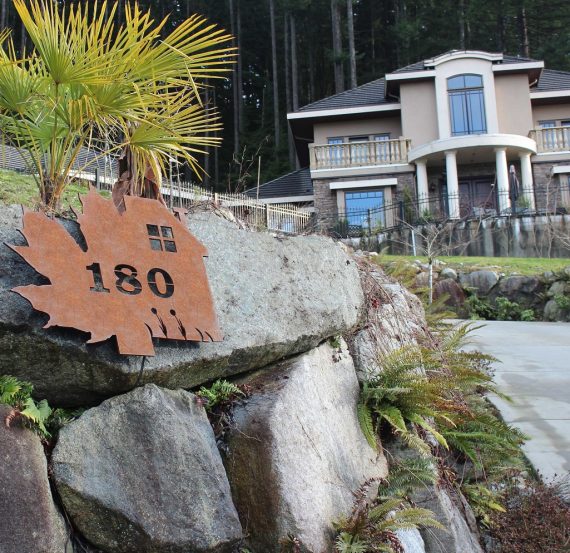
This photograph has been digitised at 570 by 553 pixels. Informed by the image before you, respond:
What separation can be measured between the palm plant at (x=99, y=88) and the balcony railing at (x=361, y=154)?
2193cm

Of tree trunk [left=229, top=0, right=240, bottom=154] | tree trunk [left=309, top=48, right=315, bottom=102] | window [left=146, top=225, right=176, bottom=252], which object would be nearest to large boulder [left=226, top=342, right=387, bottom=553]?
window [left=146, top=225, right=176, bottom=252]

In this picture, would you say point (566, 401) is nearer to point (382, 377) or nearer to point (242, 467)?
point (382, 377)

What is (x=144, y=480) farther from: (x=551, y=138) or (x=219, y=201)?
(x=551, y=138)

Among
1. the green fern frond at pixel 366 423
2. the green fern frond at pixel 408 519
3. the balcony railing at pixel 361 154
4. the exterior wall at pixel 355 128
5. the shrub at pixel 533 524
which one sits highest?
the exterior wall at pixel 355 128

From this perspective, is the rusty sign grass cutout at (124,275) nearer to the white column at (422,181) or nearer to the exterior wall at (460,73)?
the white column at (422,181)

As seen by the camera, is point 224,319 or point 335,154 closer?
point 224,319

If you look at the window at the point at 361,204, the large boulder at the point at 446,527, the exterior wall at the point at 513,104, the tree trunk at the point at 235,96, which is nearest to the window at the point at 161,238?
the large boulder at the point at 446,527

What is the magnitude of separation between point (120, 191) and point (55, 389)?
1431mm

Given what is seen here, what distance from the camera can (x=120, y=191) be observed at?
397 centimetres

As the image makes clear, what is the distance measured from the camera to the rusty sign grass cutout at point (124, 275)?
295cm

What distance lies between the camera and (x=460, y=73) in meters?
25.7

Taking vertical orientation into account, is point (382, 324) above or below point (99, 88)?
below

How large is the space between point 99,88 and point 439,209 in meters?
21.3

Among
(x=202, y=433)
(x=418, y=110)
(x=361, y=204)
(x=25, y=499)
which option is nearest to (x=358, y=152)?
(x=361, y=204)
